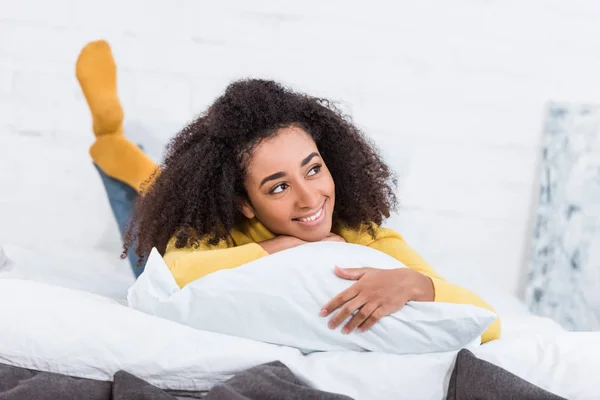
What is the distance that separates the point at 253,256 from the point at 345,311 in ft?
0.73

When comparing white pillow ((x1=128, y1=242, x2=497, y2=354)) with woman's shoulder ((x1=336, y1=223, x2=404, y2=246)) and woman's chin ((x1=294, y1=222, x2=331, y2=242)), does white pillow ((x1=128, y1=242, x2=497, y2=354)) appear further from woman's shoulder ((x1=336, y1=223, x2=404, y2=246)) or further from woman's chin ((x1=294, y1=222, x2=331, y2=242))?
woman's shoulder ((x1=336, y1=223, x2=404, y2=246))

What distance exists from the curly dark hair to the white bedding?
0.34m

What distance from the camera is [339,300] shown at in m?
0.87

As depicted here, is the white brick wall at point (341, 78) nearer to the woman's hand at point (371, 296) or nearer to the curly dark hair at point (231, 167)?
the curly dark hair at point (231, 167)

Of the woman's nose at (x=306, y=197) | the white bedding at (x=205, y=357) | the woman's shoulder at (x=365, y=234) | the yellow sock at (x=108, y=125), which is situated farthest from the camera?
the yellow sock at (x=108, y=125)

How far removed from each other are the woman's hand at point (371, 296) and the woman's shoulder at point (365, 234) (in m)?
0.33

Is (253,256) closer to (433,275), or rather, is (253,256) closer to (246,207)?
(246,207)

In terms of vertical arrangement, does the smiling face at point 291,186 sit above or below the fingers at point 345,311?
above

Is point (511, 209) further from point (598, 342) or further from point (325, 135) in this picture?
point (598, 342)

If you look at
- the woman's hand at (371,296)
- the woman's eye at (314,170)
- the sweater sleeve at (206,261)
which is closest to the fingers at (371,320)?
the woman's hand at (371,296)

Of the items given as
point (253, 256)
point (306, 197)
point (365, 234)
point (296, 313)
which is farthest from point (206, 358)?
point (365, 234)

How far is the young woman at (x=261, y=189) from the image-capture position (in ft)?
3.69

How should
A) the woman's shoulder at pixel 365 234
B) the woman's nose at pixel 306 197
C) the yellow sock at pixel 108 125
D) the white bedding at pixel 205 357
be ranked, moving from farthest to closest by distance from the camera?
the yellow sock at pixel 108 125, the woman's shoulder at pixel 365 234, the woman's nose at pixel 306 197, the white bedding at pixel 205 357

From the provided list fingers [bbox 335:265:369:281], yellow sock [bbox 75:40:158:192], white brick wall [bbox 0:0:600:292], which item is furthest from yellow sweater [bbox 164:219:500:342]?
white brick wall [bbox 0:0:600:292]
